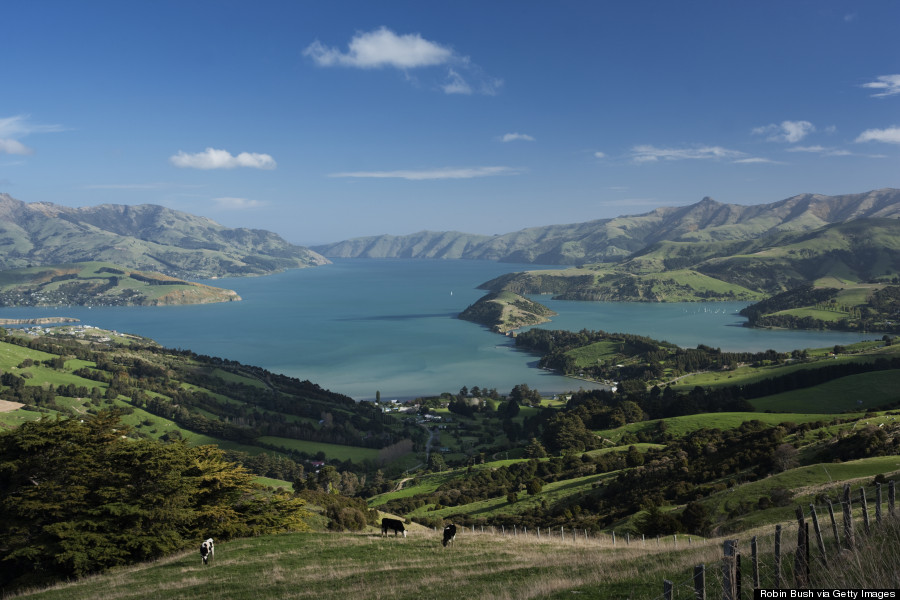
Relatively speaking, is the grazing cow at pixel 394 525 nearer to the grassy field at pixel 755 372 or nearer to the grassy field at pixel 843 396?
the grassy field at pixel 843 396

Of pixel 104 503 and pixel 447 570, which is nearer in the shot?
pixel 447 570

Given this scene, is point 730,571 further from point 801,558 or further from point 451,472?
point 451,472

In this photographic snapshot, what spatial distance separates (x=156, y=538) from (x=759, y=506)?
99.5 ft

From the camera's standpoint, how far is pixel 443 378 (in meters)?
150

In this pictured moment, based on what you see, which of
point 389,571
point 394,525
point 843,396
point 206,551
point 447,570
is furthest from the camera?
point 843,396

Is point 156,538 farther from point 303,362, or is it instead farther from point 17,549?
point 303,362

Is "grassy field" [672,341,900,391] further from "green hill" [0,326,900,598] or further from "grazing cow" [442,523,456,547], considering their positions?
"grazing cow" [442,523,456,547]

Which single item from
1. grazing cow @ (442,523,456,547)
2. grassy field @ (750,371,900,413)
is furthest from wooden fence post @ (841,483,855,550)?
grassy field @ (750,371,900,413)

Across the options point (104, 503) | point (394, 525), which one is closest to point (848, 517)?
point (394, 525)

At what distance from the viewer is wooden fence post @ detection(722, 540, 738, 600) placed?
7.48m

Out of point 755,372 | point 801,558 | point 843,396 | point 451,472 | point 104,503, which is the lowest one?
point 451,472

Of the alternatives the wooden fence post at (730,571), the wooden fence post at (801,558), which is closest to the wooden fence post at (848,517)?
the wooden fence post at (801,558)

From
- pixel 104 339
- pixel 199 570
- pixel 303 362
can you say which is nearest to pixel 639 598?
pixel 199 570

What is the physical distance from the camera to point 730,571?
7617 millimetres
